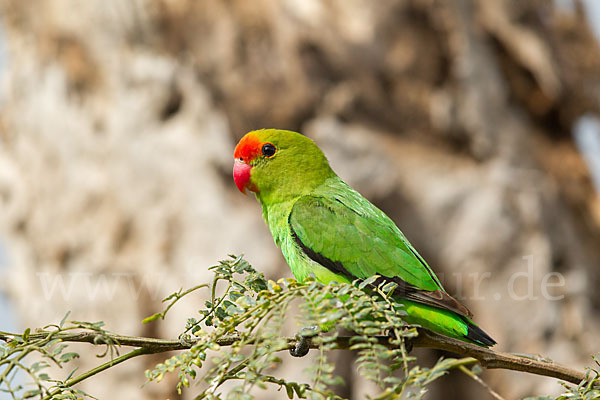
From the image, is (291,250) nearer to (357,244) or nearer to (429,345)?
(357,244)

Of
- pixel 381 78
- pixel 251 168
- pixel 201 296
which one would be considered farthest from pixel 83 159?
pixel 251 168

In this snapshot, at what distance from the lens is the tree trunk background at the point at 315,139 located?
6.49 metres

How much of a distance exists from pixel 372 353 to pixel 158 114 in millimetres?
6097

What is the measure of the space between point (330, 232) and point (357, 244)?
108mm

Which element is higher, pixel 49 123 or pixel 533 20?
pixel 49 123

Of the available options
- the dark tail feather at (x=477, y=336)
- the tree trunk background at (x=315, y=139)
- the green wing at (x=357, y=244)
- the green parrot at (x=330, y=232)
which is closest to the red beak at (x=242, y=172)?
the green parrot at (x=330, y=232)

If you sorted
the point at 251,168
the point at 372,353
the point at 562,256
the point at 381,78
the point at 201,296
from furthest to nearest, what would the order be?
1. the point at 562,256
2. the point at 381,78
3. the point at 201,296
4. the point at 251,168
5. the point at 372,353

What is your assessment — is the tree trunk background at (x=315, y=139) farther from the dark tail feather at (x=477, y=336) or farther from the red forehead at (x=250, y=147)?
the dark tail feather at (x=477, y=336)

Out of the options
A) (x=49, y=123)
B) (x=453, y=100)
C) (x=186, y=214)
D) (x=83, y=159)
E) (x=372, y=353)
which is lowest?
(x=372, y=353)

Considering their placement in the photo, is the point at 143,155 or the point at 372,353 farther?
the point at 143,155

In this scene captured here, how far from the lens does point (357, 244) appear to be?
6.80ft

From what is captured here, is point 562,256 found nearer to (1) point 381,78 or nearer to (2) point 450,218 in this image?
(2) point 450,218

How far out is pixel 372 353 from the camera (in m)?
1.07

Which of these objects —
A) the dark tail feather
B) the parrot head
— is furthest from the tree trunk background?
the dark tail feather
